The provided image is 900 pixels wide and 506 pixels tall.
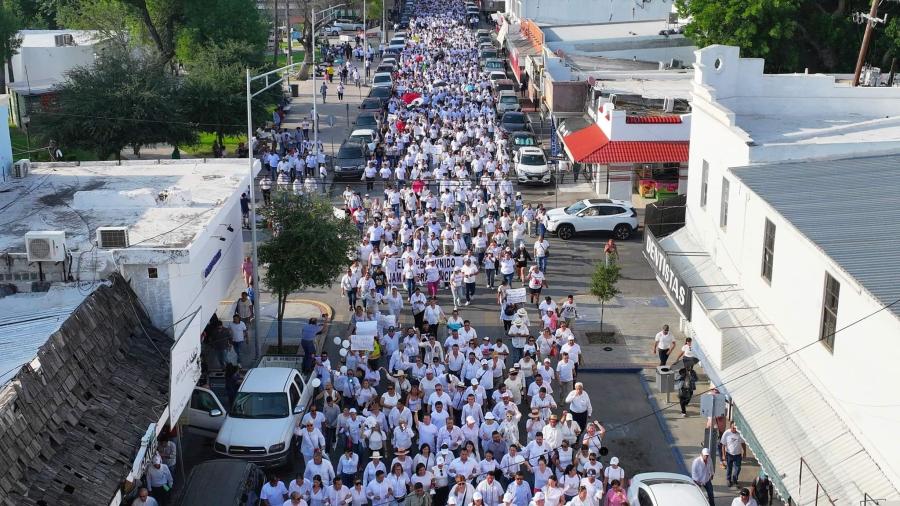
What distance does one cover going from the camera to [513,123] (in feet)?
158

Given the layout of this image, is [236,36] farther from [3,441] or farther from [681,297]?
[3,441]

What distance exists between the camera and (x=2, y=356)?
1530 cm

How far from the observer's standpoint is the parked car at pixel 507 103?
53062mm

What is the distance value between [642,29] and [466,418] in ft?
166

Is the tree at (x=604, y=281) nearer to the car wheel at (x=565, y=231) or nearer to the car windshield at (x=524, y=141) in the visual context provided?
the car wheel at (x=565, y=231)

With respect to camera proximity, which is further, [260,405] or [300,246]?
[300,246]

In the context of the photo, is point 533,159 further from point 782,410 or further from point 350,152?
point 782,410

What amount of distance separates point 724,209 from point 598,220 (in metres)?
9.80

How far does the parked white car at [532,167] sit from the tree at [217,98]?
11662 mm

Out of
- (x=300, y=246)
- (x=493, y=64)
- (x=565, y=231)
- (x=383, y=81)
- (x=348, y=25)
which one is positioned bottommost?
(x=565, y=231)

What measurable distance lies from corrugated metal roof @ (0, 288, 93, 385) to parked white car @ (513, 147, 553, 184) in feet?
75.6

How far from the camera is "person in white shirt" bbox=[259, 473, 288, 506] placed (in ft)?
50.4

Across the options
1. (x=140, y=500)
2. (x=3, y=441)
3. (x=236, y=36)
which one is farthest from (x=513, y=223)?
(x=236, y=36)

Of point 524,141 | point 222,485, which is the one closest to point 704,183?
point 222,485
